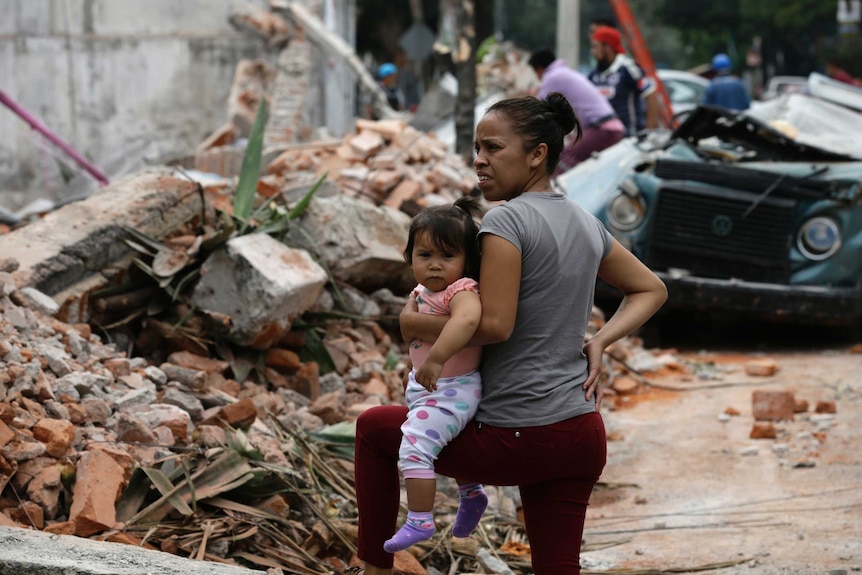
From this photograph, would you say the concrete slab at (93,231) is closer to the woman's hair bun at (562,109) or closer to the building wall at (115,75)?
the woman's hair bun at (562,109)

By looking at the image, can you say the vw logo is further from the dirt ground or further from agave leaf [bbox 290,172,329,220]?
agave leaf [bbox 290,172,329,220]

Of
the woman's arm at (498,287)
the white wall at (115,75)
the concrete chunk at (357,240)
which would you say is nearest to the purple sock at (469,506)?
the woman's arm at (498,287)

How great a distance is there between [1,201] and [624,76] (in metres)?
8.32

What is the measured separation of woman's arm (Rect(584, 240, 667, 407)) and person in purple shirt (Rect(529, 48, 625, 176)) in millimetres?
5841

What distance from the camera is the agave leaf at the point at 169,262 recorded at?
5716 mm

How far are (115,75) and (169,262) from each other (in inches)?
381

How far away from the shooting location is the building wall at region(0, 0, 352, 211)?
47.3ft

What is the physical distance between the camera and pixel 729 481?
17.7ft

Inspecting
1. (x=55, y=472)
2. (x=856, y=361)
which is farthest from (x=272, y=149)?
(x=55, y=472)

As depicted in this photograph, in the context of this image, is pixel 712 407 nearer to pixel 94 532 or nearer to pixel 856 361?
pixel 856 361

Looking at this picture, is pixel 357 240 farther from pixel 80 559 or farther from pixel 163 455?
pixel 80 559

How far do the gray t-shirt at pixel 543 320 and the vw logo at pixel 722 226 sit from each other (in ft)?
17.0

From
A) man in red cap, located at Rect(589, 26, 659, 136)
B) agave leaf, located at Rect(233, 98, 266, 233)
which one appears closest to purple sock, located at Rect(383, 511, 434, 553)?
agave leaf, located at Rect(233, 98, 266, 233)

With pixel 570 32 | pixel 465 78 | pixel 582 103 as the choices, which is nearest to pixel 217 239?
pixel 582 103
